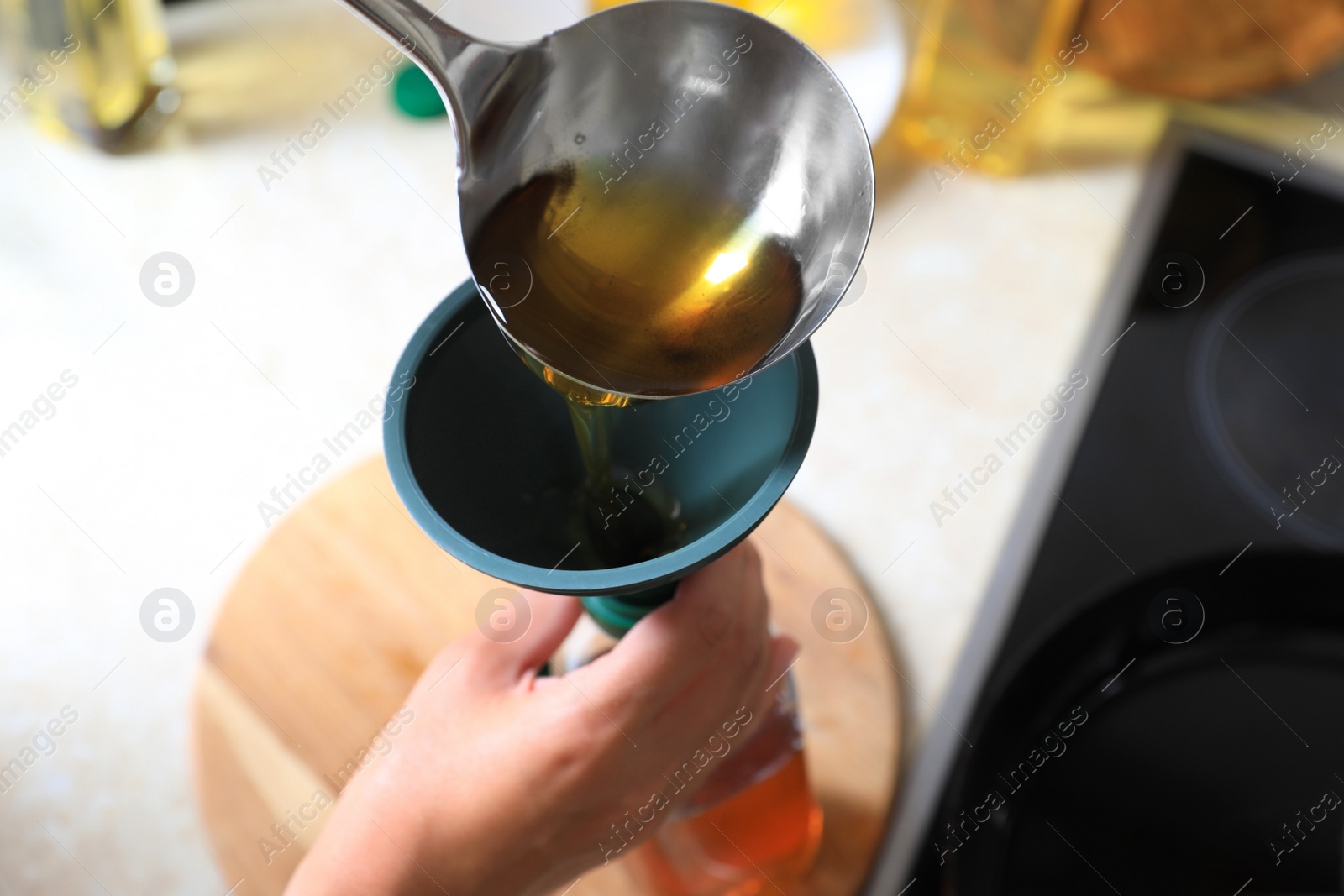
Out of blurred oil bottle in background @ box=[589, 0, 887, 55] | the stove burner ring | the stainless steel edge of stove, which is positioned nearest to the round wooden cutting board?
the stainless steel edge of stove

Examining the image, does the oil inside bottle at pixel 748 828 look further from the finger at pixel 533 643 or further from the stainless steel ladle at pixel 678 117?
the stainless steel ladle at pixel 678 117

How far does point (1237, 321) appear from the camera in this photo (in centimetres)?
72

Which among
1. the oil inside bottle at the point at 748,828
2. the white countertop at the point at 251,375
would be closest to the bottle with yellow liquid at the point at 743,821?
the oil inside bottle at the point at 748,828

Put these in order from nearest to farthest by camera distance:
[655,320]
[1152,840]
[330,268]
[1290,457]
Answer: [655,320] < [1152,840] < [1290,457] < [330,268]

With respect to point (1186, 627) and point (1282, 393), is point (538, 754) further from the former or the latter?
point (1282, 393)

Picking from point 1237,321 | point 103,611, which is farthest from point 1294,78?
point 103,611

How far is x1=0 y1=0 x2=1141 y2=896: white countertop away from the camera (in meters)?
0.65

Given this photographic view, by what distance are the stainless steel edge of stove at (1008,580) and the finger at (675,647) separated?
185mm

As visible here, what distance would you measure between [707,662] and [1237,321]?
0.47m

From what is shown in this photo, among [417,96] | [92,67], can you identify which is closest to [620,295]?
[417,96]

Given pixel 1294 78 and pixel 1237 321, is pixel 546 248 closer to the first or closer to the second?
pixel 1237 321

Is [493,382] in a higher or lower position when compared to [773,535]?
higher

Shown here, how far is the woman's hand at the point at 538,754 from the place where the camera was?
45 cm

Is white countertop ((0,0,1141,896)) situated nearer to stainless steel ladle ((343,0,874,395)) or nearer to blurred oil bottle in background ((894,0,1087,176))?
blurred oil bottle in background ((894,0,1087,176))
